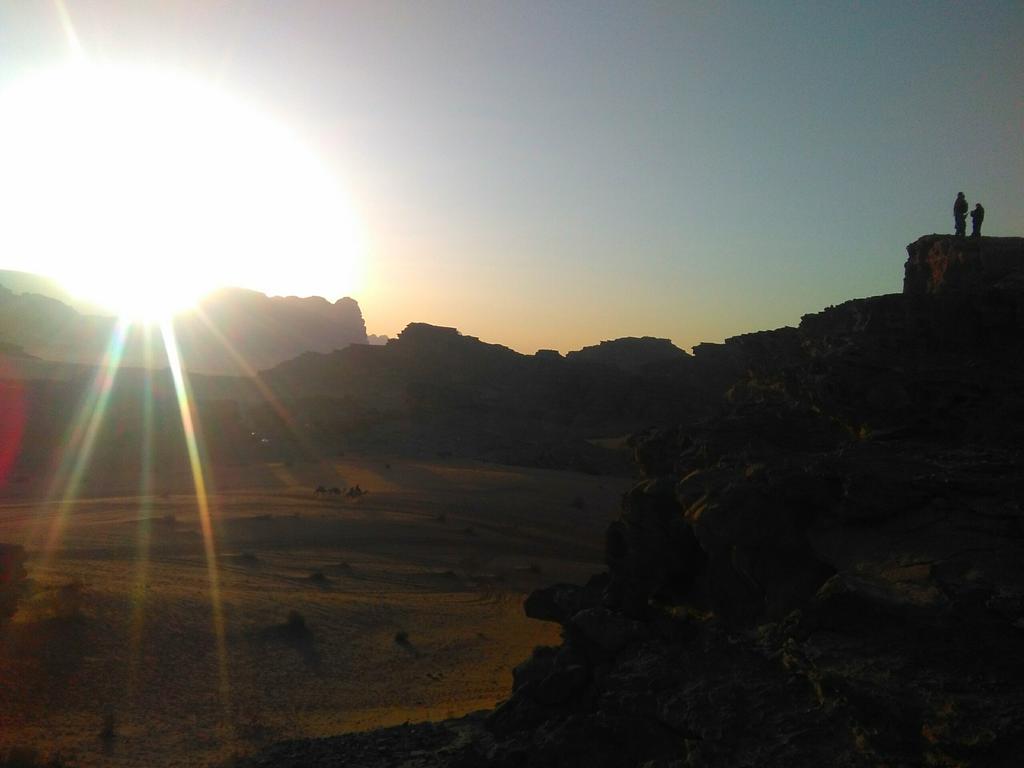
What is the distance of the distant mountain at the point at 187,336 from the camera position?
150 metres

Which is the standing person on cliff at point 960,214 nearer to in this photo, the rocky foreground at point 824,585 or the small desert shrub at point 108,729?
the rocky foreground at point 824,585

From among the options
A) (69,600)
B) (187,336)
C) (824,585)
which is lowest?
(69,600)

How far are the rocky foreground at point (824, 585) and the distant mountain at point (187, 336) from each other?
137 metres

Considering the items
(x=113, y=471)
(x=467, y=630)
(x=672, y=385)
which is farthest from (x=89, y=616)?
(x=672, y=385)

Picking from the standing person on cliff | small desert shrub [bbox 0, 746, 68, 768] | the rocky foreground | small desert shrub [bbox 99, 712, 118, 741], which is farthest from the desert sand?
the standing person on cliff

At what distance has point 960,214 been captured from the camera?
56.0 feet

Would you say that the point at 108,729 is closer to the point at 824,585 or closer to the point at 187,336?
the point at 824,585

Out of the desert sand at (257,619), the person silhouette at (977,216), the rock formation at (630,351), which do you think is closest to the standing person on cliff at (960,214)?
the person silhouette at (977,216)

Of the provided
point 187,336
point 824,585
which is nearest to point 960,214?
point 824,585

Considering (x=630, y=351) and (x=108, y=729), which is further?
(x=630, y=351)

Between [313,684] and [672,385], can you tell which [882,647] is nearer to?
[313,684]

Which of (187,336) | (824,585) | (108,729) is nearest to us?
(824,585)

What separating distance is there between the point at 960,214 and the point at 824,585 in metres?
13.0

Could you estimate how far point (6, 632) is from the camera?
45.5ft
